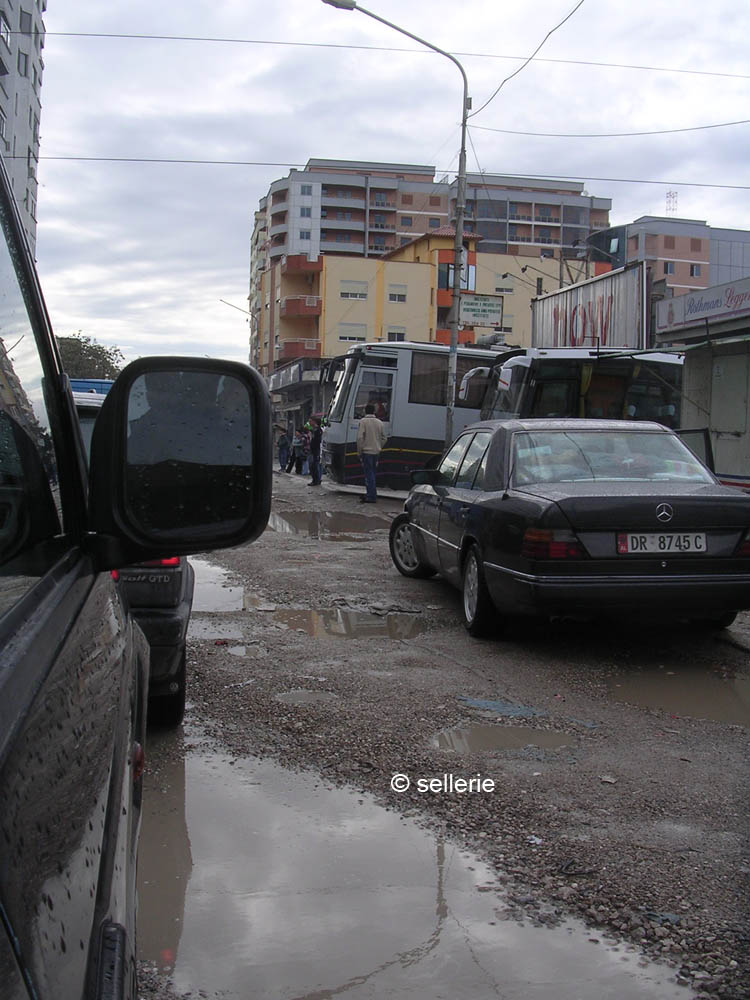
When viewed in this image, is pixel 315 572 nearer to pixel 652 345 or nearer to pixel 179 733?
pixel 179 733

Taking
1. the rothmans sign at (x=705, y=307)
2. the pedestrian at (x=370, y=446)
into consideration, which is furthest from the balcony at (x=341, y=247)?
the rothmans sign at (x=705, y=307)

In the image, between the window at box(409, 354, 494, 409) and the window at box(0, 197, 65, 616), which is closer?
the window at box(0, 197, 65, 616)

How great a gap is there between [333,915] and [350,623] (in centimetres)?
448

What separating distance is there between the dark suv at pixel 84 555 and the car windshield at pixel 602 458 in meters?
4.92

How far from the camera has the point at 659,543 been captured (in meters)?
6.07

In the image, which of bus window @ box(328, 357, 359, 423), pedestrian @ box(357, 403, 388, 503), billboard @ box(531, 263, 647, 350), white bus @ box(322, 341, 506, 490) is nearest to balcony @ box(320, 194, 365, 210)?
billboard @ box(531, 263, 647, 350)

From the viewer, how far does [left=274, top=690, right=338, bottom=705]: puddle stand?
5.29 metres

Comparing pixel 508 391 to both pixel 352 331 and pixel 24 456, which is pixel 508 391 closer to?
pixel 24 456

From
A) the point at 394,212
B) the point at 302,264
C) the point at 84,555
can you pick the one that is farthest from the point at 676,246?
the point at 84,555

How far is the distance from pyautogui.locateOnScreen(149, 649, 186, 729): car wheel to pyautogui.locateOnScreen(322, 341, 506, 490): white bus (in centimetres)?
1578

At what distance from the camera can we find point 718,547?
6145mm

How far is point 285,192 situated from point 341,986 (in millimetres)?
106594

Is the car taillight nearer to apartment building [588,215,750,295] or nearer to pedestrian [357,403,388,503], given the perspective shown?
pedestrian [357,403,388,503]

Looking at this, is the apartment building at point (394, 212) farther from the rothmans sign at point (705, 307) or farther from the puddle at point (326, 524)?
the rothmans sign at point (705, 307)
